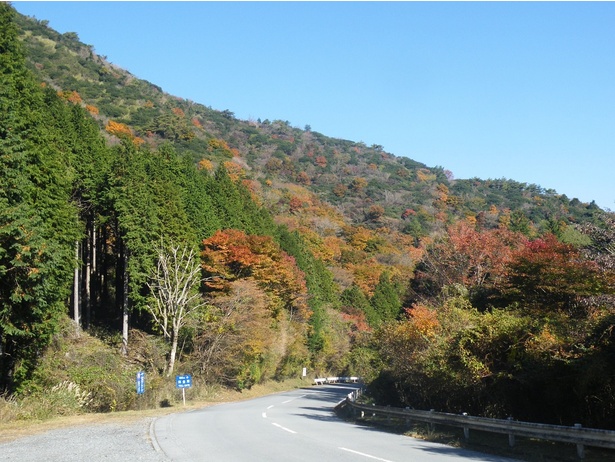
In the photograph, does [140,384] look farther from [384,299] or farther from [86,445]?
[384,299]

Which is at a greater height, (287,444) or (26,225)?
(26,225)

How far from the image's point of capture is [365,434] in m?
17.0

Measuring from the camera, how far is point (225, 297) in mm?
40281

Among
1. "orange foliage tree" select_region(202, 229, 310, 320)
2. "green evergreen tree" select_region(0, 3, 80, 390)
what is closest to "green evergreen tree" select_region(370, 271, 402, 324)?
"orange foliage tree" select_region(202, 229, 310, 320)

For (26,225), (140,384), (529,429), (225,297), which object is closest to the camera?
(529,429)

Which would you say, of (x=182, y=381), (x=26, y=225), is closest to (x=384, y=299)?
(x=182, y=381)

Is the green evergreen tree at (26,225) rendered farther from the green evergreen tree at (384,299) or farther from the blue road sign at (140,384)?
the green evergreen tree at (384,299)

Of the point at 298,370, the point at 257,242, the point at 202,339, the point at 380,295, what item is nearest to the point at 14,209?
the point at 202,339

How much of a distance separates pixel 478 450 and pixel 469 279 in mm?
24475

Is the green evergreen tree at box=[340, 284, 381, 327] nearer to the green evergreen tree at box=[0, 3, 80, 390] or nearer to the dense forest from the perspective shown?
the dense forest

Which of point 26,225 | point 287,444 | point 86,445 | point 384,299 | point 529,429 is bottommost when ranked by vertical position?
point 86,445

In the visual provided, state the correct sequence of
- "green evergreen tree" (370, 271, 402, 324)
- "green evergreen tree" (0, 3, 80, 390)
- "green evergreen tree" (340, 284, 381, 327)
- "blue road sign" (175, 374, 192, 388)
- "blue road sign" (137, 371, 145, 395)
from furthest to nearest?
"green evergreen tree" (370, 271, 402, 324) < "green evergreen tree" (340, 284, 381, 327) < "blue road sign" (175, 374, 192, 388) < "blue road sign" (137, 371, 145, 395) < "green evergreen tree" (0, 3, 80, 390)

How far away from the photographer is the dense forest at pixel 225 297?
53.3ft

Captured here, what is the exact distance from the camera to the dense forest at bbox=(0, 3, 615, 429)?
53.3ft
